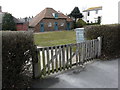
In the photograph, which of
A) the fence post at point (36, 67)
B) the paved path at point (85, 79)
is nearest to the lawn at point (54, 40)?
the paved path at point (85, 79)

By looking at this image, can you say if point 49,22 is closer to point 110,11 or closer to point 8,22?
point 8,22

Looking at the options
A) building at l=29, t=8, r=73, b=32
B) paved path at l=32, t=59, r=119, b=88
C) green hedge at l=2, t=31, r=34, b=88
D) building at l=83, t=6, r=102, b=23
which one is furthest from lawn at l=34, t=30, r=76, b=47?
building at l=83, t=6, r=102, b=23

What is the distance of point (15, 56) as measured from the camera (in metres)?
2.97

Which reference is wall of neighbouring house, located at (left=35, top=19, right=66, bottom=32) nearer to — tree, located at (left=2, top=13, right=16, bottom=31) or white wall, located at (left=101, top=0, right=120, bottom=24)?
tree, located at (left=2, top=13, right=16, bottom=31)

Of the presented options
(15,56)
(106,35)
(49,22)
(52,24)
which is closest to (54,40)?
(106,35)

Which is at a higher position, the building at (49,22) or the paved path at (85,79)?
the building at (49,22)

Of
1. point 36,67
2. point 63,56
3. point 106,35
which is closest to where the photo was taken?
point 36,67

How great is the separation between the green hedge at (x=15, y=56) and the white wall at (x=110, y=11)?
1018 cm

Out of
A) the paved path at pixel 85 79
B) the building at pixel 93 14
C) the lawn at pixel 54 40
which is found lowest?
the paved path at pixel 85 79

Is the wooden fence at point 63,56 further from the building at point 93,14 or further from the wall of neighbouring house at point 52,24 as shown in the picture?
the building at point 93,14

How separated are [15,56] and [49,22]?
27.7m

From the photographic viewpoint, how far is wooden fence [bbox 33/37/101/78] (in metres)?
4.04

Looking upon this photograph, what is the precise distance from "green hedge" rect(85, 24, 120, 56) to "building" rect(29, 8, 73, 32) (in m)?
23.5

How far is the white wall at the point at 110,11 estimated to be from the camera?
11.1 m
